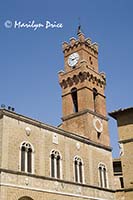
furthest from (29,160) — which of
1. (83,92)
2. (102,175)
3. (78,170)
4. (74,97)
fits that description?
(74,97)

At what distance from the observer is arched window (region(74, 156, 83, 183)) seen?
Result: 91.0 ft

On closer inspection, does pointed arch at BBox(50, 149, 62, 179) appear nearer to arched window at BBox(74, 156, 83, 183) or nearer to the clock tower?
arched window at BBox(74, 156, 83, 183)

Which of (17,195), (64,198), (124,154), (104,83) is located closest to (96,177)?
(64,198)

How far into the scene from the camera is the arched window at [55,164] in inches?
1011

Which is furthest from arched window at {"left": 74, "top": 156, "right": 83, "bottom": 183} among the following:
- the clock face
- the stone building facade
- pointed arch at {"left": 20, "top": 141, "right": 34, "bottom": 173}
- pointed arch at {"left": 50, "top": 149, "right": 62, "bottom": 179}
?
the clock face

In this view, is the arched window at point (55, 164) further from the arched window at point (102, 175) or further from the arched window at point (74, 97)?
the arched window at point (74, 97)

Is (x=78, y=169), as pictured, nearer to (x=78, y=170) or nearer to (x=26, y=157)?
(x=78, y=170)

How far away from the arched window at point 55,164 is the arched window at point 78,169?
2122 mm

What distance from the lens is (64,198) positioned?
2545cm

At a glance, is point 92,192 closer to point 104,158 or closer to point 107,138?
point 104,158

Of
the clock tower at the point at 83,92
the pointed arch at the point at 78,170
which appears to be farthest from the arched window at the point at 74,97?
the pointed arch at the point at 78,170

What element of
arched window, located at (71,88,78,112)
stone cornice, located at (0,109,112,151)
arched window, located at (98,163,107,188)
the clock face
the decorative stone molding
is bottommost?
arched window, located at (98,163,107,188)

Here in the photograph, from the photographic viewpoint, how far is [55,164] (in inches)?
1026

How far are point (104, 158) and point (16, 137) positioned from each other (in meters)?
11.1
